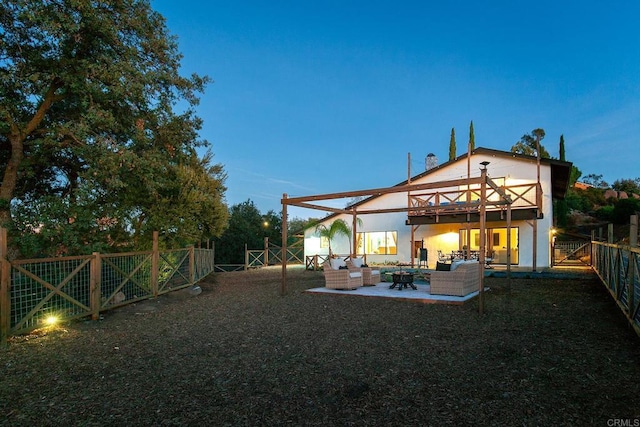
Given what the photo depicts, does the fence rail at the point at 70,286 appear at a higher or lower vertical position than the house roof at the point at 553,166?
lower

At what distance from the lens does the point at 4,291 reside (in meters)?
4.73

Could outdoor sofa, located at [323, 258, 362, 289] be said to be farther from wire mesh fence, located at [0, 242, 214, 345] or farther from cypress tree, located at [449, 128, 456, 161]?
cypress tree, located at [449, 128, 456, 161]

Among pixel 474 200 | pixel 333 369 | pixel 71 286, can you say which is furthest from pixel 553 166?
pixel 71 286

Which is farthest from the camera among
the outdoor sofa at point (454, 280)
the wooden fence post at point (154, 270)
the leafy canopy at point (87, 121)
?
the wooden fence post at point (154, 270)

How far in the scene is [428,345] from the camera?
4.36 meters

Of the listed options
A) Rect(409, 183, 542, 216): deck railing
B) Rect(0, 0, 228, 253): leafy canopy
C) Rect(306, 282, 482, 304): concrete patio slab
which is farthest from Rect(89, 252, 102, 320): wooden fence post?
Rect(409, 183, 542, 216): deck railing

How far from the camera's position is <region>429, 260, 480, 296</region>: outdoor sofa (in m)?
7.65

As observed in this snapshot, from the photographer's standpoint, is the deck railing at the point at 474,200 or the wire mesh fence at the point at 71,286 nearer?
the wire mesh fence at the point at 71,286

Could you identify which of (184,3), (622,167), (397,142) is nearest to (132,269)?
(184,3)

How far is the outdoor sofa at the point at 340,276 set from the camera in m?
8.81

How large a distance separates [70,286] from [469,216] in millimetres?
12785

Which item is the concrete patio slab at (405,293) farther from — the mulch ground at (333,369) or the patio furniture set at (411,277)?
the mulch ground at (333,369)

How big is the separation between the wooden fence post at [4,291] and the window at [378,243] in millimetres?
15127

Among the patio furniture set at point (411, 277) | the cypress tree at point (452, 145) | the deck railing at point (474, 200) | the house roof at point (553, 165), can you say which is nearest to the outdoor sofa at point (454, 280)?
the patio furniture set at point (411, 277)
